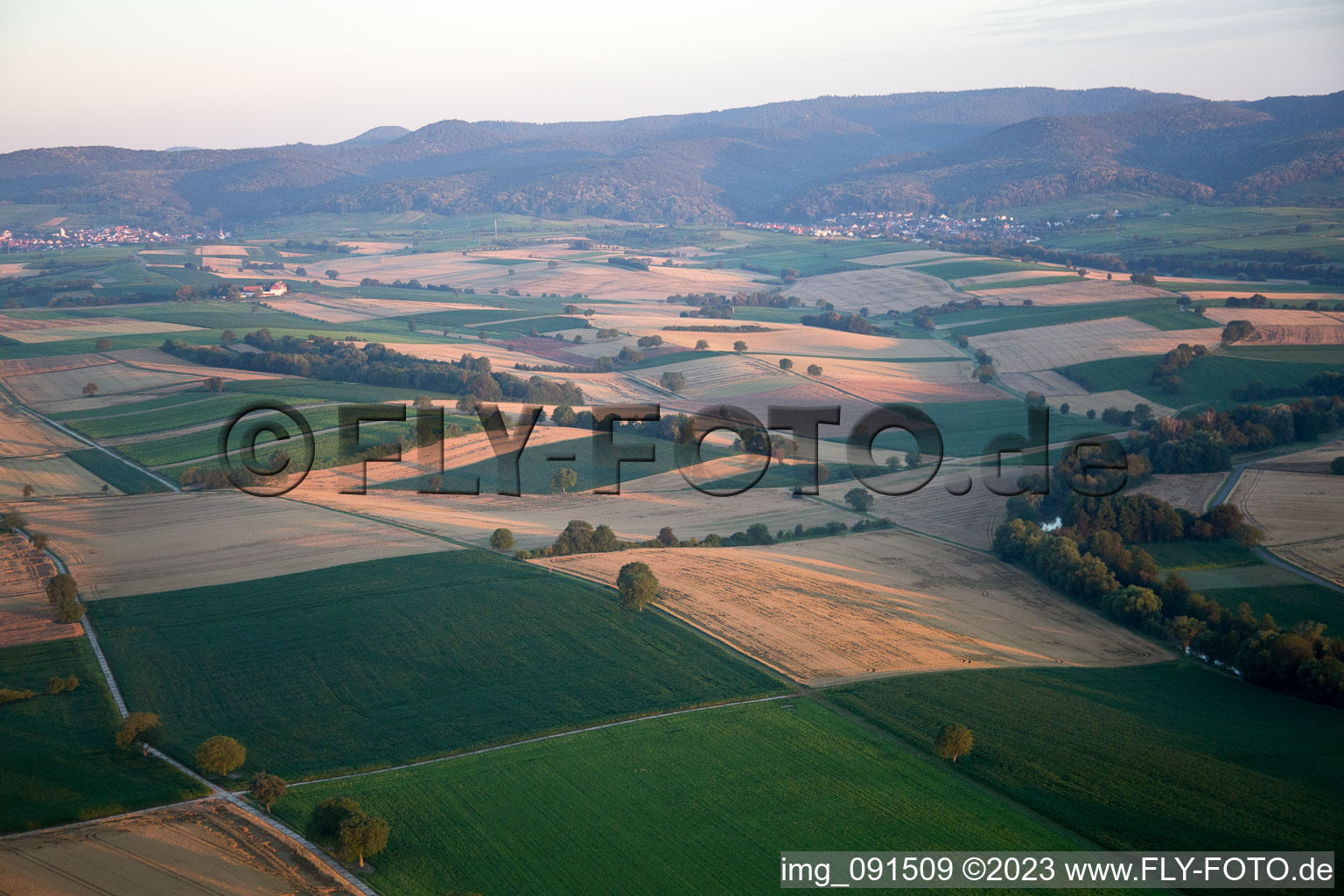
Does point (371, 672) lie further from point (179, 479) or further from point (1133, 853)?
point (179, 479)

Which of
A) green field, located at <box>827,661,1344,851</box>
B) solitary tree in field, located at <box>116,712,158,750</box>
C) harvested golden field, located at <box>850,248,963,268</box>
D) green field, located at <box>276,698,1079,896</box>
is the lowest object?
green field, located at <box>276,698,1079,896</box>

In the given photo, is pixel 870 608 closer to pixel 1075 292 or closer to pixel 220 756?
pixel 220 756

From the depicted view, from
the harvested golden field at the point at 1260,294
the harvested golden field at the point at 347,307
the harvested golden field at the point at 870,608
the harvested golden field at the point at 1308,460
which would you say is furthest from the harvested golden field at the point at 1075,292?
the harvested golden field at the point at 870,608

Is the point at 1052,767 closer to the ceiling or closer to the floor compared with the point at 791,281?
closer to the floor

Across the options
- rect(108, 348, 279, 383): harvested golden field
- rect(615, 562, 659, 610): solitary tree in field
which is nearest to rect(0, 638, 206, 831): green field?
rect(615, 562, 659, 610): solitary tree in field

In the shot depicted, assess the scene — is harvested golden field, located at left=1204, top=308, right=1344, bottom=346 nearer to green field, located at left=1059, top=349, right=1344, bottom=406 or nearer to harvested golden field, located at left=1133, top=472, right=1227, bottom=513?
green field, located at left=1059, top=349, right=1344, bottom=406

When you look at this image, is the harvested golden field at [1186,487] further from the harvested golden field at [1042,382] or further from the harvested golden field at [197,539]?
the harvested golden field at [197,539]

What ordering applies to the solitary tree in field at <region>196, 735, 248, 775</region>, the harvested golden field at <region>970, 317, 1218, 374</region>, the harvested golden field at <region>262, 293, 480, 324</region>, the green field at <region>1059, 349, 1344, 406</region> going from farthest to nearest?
the harvested golden field at <region>262, 293, 480, 324</region>, the harvested golden field at <region>970, 317, 1218, 374</region>, the green field at <region>1059, 349, 1344, 406</region>, the solitary tree in field at <region>196, 735, 248, 775</region>

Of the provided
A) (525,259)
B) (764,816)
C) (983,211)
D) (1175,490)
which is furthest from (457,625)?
(983,211)
